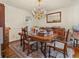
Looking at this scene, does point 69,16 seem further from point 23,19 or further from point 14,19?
point 14,19

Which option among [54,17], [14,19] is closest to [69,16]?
[54,17]

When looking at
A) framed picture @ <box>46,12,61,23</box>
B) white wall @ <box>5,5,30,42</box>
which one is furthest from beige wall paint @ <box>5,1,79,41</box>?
framed picture @ <box>46,12,61,23</box>

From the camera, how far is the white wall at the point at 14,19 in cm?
464

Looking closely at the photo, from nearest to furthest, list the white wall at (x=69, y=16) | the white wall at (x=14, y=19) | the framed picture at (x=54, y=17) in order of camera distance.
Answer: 1. the white wall at (x=69, y=16)
2. the framed picture at (x=54, y=17)
3. the white wall at (x=14, y=19)

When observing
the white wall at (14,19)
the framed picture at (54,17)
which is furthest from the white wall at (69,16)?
the white wall at (14,19)

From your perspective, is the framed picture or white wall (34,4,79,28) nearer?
white wall (34,4,79,28)

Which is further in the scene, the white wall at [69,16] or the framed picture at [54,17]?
the framed picture at [54,17]

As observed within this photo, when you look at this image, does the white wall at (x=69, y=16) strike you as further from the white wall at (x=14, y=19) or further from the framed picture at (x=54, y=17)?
the white wall at (x=14, y=19)

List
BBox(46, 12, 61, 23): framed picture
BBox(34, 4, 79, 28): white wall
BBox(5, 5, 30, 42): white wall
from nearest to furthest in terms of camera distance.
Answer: BBox(34, 4, 79, 28): white wall → BBox(46, 12, 61, 23): framed picture → BBox(5, 5, 30, 42): white wall

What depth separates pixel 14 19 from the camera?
4.94 meters

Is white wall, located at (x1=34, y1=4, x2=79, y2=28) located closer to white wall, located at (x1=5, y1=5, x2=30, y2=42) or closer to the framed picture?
the framed picture

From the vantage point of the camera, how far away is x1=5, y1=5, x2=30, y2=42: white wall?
4.64 meters

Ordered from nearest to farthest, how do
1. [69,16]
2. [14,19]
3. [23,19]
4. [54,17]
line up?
1. [69,16]
2. [54,17]
3. [14,19]
4. [23,19]

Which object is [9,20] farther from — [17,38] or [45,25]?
[45,25]
